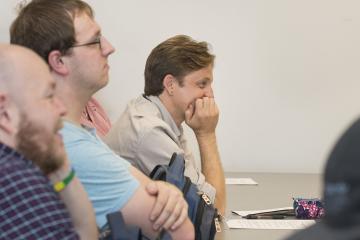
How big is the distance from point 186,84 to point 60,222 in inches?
48.3

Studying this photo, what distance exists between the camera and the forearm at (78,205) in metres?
1.11

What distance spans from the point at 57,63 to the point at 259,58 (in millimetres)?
1637

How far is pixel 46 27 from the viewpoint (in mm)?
1358

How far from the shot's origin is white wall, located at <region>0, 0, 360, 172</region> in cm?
282

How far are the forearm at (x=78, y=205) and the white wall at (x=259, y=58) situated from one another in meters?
1.72

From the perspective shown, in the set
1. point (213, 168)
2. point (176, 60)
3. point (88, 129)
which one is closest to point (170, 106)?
point (176, 60)

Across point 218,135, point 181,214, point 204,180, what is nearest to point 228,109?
point 218,135

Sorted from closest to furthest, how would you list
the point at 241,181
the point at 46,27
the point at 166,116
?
the point at 46,27 < the point at 166,116 < the point at 241,181

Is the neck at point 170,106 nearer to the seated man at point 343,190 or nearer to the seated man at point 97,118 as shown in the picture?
the seated man at point 97,118

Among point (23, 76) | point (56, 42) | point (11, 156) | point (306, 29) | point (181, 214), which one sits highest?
point (306, 29)

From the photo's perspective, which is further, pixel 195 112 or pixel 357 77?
pixel 357 77

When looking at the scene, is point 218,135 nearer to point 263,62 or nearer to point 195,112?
point 263,62

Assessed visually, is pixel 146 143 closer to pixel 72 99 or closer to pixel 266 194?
pixel 72 99

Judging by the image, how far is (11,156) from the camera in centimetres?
101
